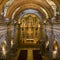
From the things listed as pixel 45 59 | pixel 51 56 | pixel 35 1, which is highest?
pixel 35 1

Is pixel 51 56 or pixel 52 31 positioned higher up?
pixel 52 31

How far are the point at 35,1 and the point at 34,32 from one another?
17195mm

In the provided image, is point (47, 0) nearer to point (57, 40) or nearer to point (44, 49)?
point (57, 40)

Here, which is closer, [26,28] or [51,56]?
[51,56]

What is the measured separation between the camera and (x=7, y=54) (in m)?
14.1

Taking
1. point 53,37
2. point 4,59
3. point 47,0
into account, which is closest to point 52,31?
point 53,37

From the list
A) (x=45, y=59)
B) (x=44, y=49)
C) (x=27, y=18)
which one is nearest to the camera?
(x=45, y=59)

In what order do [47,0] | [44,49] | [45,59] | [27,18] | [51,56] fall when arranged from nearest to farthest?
[51,56] → [47,0] → [45,59] → [44,49] → [27,18]

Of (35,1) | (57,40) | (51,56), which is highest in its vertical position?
(35,1)

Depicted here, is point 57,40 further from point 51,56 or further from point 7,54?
point 7,54

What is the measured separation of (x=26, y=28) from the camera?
110 feet

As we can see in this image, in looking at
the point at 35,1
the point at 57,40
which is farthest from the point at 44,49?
the point at 57,40

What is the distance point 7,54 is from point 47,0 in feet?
16.9

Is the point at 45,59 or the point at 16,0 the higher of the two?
the point at 16,0
